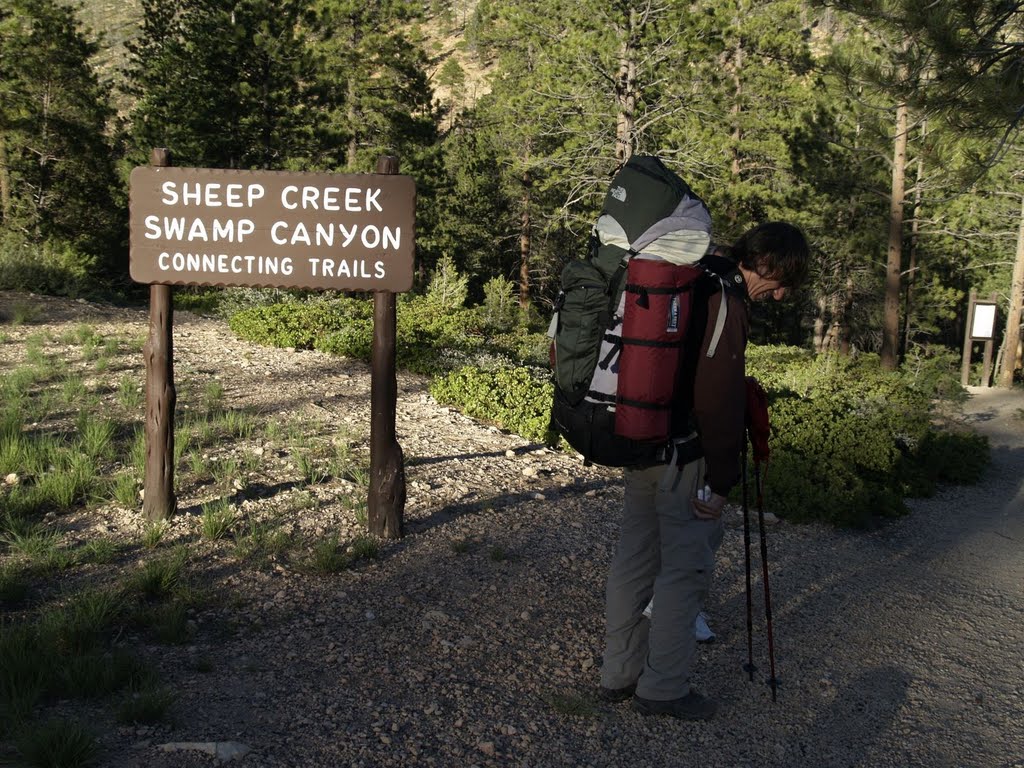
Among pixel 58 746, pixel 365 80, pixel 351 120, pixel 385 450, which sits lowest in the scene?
pixel 58 746

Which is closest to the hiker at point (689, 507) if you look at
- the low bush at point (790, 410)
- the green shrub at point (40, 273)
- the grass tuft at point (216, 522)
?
the grass tuft at point (216, 522)

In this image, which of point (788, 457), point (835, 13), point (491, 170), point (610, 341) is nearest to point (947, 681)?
point (610, 341)

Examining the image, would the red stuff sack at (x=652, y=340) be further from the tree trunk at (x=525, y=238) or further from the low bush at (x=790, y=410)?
the tree trunk at (x=525, y=238)

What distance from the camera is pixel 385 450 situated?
15.3ft

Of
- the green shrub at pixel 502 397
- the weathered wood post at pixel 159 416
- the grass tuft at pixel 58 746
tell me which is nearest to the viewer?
the grass tuft at pixel 58 746

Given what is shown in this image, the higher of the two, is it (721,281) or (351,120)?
(351,120)

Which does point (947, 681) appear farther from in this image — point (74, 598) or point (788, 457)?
point (74, 598)

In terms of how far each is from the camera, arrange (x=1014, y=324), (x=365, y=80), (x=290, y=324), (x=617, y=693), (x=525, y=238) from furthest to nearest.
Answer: (x=525, y=238)
(x=365, y=80)
(x=1014, y=324)
(x=290, y=324)
(x=617, y=693)

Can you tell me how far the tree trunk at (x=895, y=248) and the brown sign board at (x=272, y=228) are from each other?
56.3ft

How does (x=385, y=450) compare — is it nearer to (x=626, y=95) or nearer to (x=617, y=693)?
(x=617, y=693)

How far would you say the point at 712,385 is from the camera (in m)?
2.71

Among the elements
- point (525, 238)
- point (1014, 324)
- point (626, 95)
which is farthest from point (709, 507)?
point (525, 238)

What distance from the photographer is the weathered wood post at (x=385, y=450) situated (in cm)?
461

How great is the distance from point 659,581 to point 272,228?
8.90 ft
